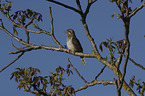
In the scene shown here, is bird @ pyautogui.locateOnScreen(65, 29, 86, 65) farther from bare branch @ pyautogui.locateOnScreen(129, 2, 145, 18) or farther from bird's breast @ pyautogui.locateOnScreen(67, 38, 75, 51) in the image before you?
bare branch @ pyautogui.locateOnScreen(129, 2, 145, 18)

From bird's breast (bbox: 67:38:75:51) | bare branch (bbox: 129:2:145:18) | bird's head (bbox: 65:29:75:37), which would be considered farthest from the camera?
bird's head (bbox: 65:29:75:37)

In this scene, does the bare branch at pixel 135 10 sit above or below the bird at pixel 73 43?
below

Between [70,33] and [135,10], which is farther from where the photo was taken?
[70,33]

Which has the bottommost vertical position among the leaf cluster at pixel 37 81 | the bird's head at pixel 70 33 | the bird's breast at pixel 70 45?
the leaf cluster at pixel 37 81

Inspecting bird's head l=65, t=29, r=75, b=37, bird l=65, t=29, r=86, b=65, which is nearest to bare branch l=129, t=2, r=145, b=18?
bird l=65, t=29, r=86, b=65

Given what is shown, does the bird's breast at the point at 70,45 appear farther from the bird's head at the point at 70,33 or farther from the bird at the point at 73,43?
the bird's head at the point at 70,33

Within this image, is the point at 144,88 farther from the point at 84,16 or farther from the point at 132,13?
the point at 84,16

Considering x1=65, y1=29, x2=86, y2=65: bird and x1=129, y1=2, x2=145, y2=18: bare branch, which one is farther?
x1=65, y1=29, x2=86, y2=65: bird

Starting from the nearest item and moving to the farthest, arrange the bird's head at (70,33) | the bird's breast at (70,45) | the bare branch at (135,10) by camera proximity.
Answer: the bare branch at (135,10) → the bird's breast at (70,45) → the bird's head at (70,33)

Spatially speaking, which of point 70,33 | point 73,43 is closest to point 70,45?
point 73,43

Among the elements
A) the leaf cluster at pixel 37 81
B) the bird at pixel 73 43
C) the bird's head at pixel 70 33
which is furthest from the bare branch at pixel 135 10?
the bird's head at pixel 70 33

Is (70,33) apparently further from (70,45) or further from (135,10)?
(135,10)

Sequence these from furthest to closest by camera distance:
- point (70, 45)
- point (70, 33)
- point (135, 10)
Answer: point (70, 33), point (70, 45), point (135, 10)

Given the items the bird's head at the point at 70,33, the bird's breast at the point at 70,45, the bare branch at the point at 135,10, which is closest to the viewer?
the bare branch at the point at 135,10
